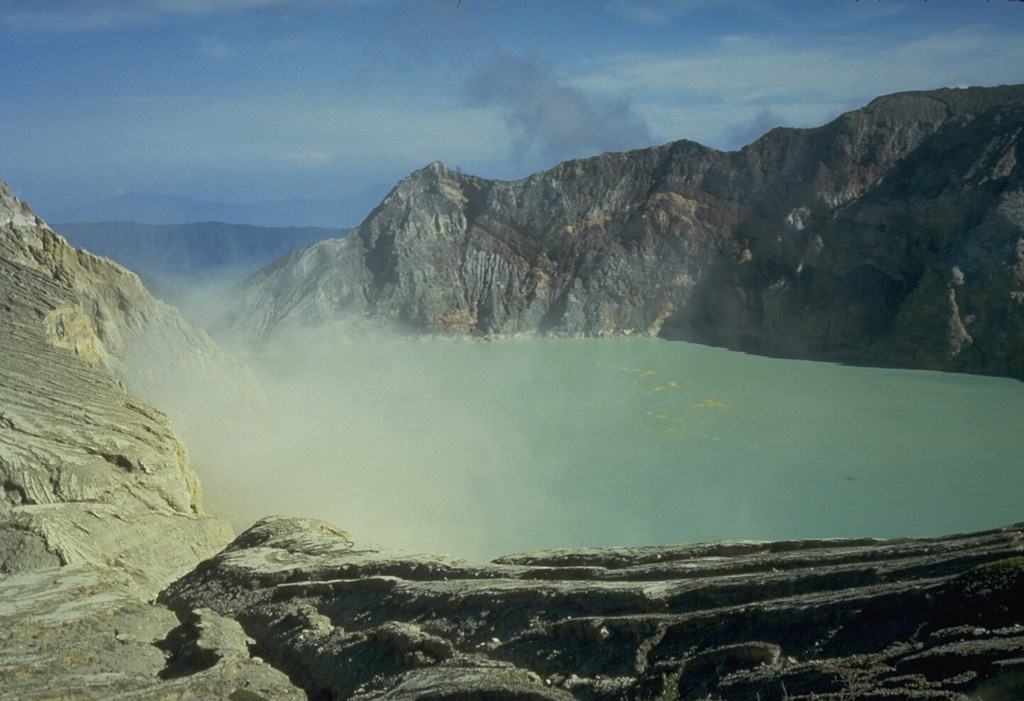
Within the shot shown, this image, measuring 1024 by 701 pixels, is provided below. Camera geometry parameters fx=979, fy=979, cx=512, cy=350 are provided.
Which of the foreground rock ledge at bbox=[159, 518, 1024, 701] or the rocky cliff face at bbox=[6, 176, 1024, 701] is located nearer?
the foreground rock ledge at bbox=[159, 518, 1024, 701]

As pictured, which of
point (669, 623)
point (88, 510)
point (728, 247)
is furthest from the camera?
point (728, 247)

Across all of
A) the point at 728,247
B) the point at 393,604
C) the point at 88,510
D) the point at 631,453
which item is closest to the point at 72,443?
the point at 88,510

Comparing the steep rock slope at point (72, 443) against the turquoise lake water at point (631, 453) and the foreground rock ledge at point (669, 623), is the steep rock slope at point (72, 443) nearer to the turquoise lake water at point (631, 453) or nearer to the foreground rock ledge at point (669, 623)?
the foreground rock ledge at point (669, 623)

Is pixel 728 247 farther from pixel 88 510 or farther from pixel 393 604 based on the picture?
pixel 393 604

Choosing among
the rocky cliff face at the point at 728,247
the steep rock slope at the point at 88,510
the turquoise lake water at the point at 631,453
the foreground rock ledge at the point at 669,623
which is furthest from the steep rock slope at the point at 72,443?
the rocky cliff face at the point at 728,247

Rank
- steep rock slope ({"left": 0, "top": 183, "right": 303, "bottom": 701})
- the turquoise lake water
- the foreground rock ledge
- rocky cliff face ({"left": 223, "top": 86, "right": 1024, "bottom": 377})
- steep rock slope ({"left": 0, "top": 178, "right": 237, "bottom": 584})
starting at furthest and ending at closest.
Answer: rocky cliff face ({"left": 223, "top": 86, "right": 1024, "bottom": 377}) → the turquoise lake water → steep rock slope ({"left": 0, "top": 178, "right": 237, "bottom": 584}) → steep rock slope ({"left": 0, "top": 183, "right": 303, "bottom": 701}) → the foreground rock ledge

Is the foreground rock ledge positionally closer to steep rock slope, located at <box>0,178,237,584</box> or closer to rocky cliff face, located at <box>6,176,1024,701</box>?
Answer: rocky cliff face, located at <box>6,176,1024,701</box>

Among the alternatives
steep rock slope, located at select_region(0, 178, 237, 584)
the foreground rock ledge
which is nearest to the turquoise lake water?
steep rock slope, located at select_region(0, 178, 237, 584)
